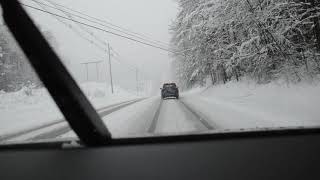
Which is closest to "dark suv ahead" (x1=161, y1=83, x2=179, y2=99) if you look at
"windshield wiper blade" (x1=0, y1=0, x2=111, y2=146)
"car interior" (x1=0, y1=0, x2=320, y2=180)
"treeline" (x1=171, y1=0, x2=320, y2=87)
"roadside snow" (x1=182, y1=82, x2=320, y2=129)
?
"treeline" (x1=171, y1=0, x2=320, y2=87)

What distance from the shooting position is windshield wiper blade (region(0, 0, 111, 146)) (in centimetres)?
312

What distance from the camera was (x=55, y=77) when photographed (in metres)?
3.21

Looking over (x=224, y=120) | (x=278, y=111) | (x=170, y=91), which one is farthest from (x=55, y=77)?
(x=170, y=91)

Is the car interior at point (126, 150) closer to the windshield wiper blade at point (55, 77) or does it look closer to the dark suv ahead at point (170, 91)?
the windshield wiper blade at point (55, 77)

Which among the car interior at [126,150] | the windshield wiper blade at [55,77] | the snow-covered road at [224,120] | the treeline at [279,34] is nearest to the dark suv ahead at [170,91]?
the treeline at [279,34]

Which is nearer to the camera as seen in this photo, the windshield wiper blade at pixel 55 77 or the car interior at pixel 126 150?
the car interior at pixel 126 150

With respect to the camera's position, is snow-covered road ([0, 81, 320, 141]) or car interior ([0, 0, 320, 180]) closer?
car interior ([0, 0, 320, 180])

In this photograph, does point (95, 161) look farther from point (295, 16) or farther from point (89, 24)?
point (89, 24)

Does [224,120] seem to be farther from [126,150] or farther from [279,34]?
[126,150]

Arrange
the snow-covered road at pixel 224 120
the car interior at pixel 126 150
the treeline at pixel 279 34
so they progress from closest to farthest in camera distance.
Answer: the car interior at pixel 126 150 → the snow-covered road at pixel 224 120 → the treeline at pixel 279 34

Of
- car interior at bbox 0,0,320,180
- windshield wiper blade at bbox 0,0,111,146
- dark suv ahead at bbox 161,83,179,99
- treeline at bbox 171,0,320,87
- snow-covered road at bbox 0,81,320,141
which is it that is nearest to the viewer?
car interior at bbox 0,0,320,180

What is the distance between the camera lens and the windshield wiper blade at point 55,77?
123 inches

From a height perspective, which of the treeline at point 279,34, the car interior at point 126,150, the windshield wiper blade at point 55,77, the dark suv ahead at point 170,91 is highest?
the treeline at point 279,34

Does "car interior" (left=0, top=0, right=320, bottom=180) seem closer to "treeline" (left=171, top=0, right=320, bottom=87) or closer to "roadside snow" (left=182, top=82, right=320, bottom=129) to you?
"roadside snow" (left=182, top=82, right=320, bottom=129)
